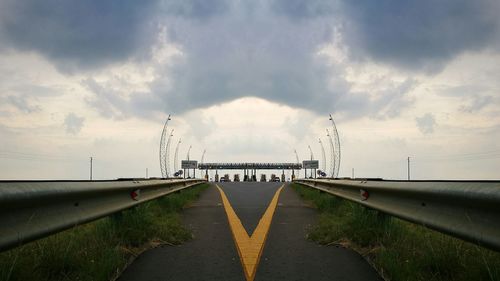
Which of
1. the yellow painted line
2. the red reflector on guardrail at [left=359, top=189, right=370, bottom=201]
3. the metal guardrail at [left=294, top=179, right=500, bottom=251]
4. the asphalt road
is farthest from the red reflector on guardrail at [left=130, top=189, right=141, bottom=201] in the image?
the metal guardrail at [left=294, top=179, right=500, bottom=251]

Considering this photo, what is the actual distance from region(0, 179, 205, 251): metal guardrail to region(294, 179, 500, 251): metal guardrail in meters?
3.53

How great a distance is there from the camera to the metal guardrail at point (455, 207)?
3.96 m

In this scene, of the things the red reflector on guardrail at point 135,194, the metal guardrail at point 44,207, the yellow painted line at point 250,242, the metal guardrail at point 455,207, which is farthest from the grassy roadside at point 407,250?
the metal guardrail at point 44,207

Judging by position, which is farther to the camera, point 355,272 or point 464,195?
point 355,272

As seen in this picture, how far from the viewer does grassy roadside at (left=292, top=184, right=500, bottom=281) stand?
492 centimetres

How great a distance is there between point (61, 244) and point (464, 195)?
4.26 m

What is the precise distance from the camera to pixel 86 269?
523 centimetres

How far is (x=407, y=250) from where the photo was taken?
608 centimetres

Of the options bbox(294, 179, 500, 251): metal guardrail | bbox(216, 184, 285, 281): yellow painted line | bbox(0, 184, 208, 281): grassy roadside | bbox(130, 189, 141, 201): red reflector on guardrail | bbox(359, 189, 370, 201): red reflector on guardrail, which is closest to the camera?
bbox(294, 179, 500, 251): metal guardrail

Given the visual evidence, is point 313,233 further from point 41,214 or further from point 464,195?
point 41,214

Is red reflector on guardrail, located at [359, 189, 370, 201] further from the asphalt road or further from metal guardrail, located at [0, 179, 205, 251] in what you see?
metal guardrail, located at [0, 179, 205, 251]

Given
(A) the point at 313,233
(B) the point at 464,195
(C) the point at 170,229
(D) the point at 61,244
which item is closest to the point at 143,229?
(C) the point at 170,229

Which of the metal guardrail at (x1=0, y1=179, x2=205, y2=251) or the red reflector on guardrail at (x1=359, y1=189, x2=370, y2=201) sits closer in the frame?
the metal guardrail at (x1=0, y1=179, x2=205, y2=251)

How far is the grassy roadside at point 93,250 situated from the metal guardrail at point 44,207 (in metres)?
0.29
